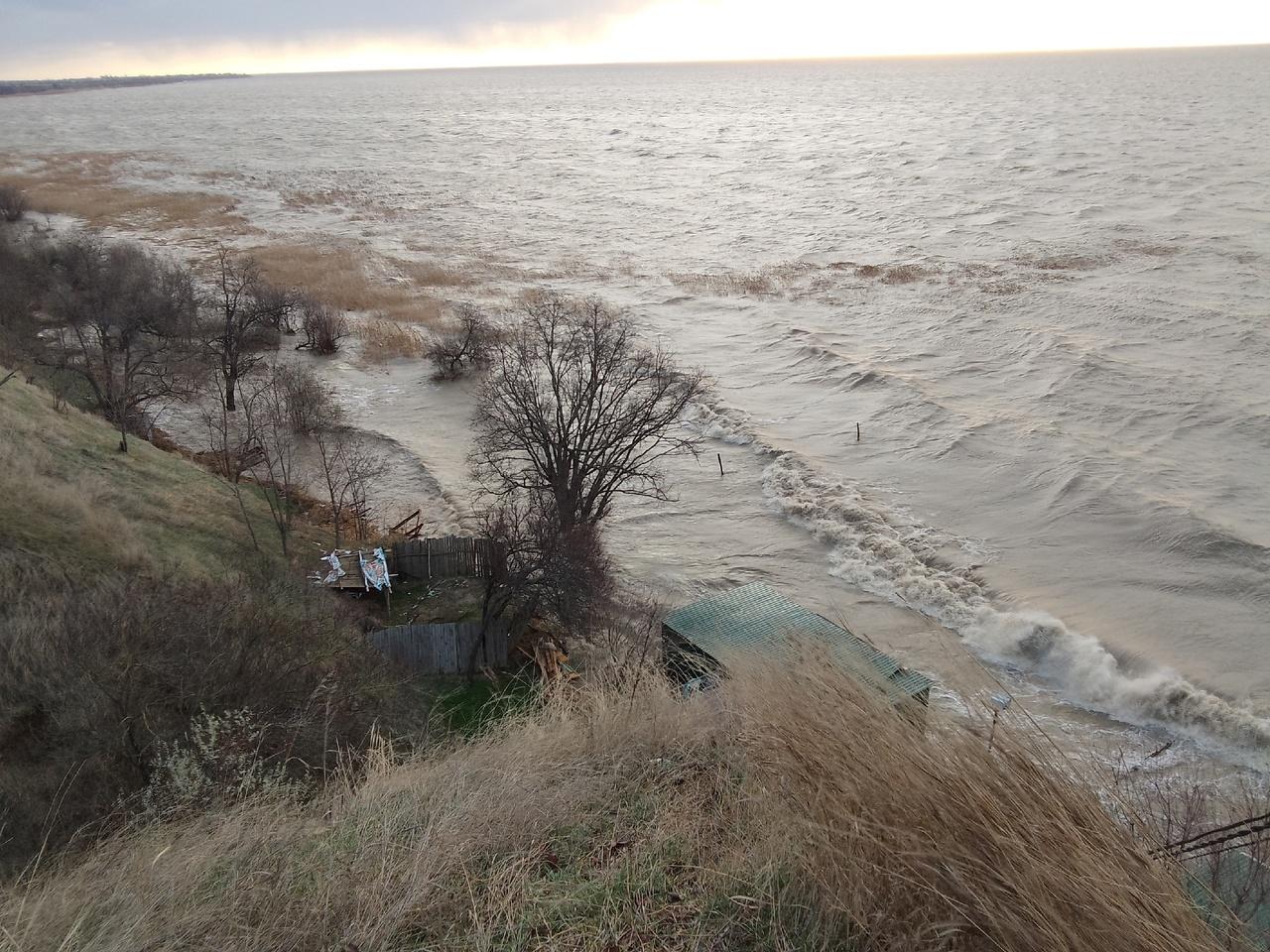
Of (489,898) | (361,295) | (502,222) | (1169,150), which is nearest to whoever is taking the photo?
(489,898)

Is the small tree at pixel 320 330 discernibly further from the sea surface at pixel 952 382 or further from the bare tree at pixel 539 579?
the bare tree at pixel 539 579

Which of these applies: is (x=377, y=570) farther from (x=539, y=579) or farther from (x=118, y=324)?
(x=118, y=324)

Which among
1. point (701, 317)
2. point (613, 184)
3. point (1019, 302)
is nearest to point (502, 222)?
point (613, 184)

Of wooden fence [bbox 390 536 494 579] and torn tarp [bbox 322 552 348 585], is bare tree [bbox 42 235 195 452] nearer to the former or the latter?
torn tarp [bbox 322 552 348 585]

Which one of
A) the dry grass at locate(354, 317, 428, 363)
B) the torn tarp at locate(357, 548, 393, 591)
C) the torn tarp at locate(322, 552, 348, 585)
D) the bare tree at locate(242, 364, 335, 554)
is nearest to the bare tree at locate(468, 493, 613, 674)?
the torn tarp at locate(357, 548, 393, 591)

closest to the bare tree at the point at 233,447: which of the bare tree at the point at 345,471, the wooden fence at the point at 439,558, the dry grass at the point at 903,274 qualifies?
the bare tree at the point at 345,471

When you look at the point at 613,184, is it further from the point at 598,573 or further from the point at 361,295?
the point at 598,573
